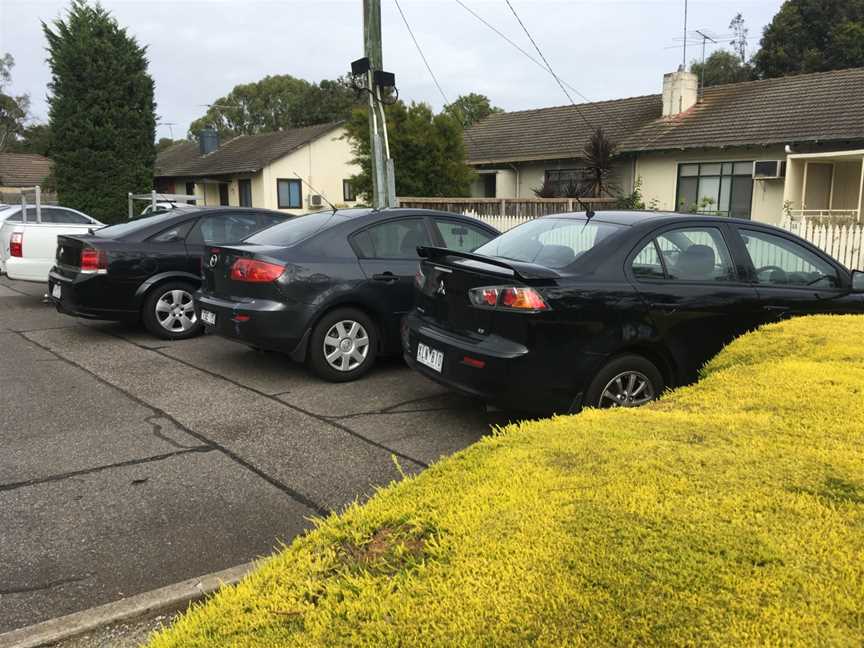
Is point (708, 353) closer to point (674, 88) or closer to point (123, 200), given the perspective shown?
point (674, 88)

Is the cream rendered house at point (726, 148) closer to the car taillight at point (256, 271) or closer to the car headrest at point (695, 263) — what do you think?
the car headrest at point (695, 263)

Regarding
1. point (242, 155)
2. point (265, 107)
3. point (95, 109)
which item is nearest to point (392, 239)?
point (95, 109)

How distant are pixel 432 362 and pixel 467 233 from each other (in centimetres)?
273

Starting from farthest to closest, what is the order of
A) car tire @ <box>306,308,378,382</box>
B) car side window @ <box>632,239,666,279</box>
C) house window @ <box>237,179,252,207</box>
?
house window @ <box>237,179,252,207</box>
car tire @ <box>306,308,378,382</box>
car side window @ <box>632,239,666,279</box>

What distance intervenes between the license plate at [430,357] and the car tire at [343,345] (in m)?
1.46

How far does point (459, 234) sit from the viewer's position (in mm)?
7332

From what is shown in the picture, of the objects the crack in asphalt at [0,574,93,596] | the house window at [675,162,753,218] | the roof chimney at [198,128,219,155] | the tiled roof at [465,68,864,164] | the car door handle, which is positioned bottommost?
the crack in asphalt at [0,574,93,596]

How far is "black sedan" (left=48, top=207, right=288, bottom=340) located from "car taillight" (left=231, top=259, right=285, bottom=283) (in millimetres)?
2385

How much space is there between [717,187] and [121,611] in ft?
70.9

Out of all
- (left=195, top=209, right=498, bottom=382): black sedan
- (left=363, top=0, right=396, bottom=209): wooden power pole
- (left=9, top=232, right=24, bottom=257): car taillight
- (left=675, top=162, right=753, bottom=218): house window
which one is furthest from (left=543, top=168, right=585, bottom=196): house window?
(left=195, top=209, right=498, bottom=382): black sedan

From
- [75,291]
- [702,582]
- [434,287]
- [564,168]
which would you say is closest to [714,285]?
[434,287]

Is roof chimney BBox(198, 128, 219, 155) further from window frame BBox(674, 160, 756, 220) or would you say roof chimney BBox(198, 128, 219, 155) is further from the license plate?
the license plate

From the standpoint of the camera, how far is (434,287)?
5.12 metres

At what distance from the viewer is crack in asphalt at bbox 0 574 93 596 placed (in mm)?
3028
